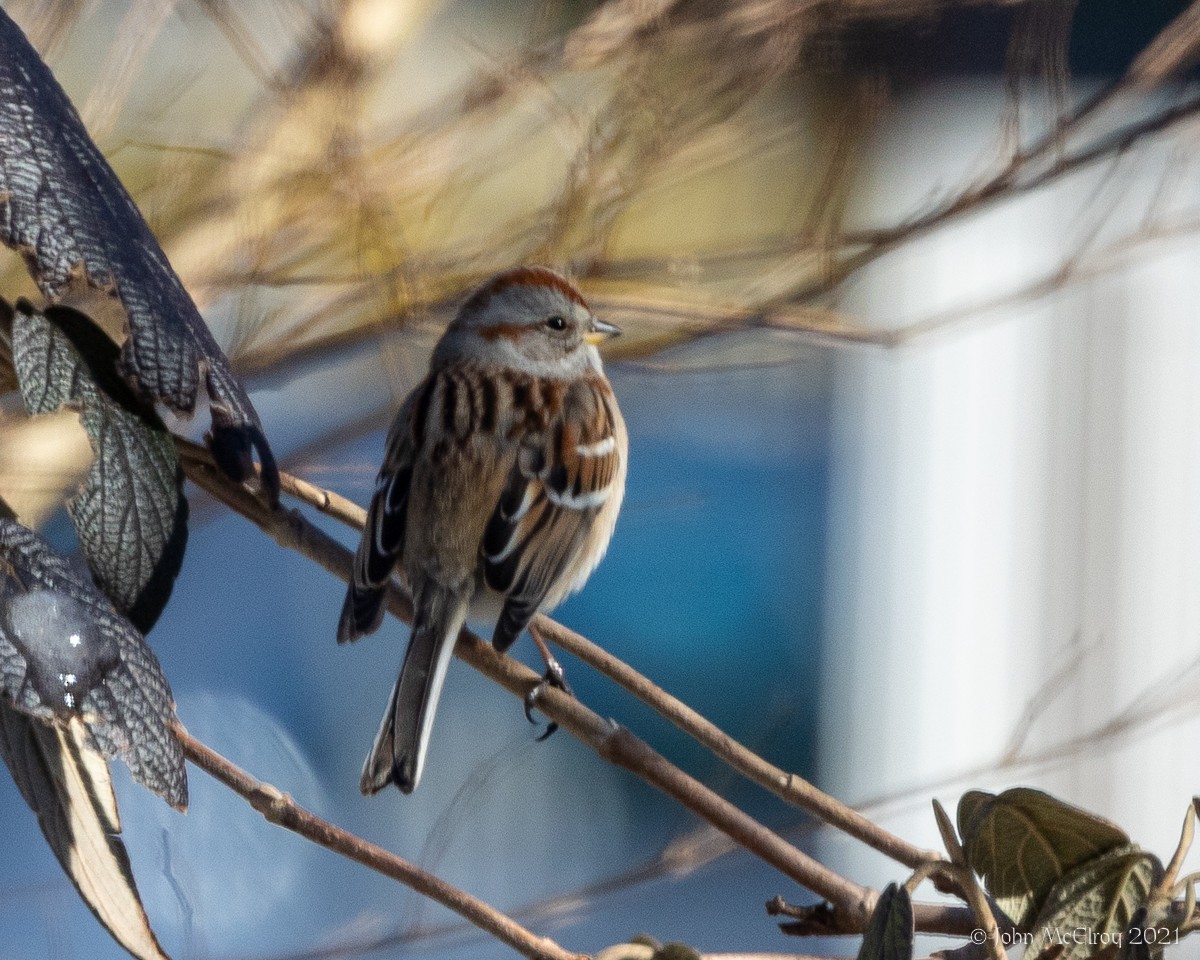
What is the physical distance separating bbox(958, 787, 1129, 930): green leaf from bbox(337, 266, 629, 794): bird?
0.24 meters

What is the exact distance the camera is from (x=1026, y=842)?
0.51 metres

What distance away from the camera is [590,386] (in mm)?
708

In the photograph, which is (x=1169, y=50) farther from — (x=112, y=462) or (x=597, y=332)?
(x=112, y=462)

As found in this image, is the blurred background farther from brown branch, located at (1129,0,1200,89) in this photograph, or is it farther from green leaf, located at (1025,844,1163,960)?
green leaf, located at (1025,844,1163,960)

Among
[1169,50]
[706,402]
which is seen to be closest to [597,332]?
[706,402]

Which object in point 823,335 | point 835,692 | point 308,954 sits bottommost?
point 308,954

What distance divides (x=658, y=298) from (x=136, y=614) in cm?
42

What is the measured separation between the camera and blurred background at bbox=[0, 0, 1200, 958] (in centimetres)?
78

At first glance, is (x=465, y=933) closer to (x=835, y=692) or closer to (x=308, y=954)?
(x=308, y=954)

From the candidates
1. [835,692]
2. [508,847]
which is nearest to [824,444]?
[835,692]

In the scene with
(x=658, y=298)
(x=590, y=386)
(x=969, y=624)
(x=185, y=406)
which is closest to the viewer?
(x=185, y=406)

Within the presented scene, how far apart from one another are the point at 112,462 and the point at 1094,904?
0.46 m

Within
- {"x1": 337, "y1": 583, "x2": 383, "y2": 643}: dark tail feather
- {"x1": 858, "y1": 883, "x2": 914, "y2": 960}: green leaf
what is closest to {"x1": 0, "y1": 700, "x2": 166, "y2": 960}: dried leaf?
{"x1": 337, "y1": 583, "x2": 383, "y2": 643}: dark tail feather

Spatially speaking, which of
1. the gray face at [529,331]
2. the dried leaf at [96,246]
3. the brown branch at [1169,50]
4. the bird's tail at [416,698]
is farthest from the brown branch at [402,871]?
the brown branch at [1169,50]
